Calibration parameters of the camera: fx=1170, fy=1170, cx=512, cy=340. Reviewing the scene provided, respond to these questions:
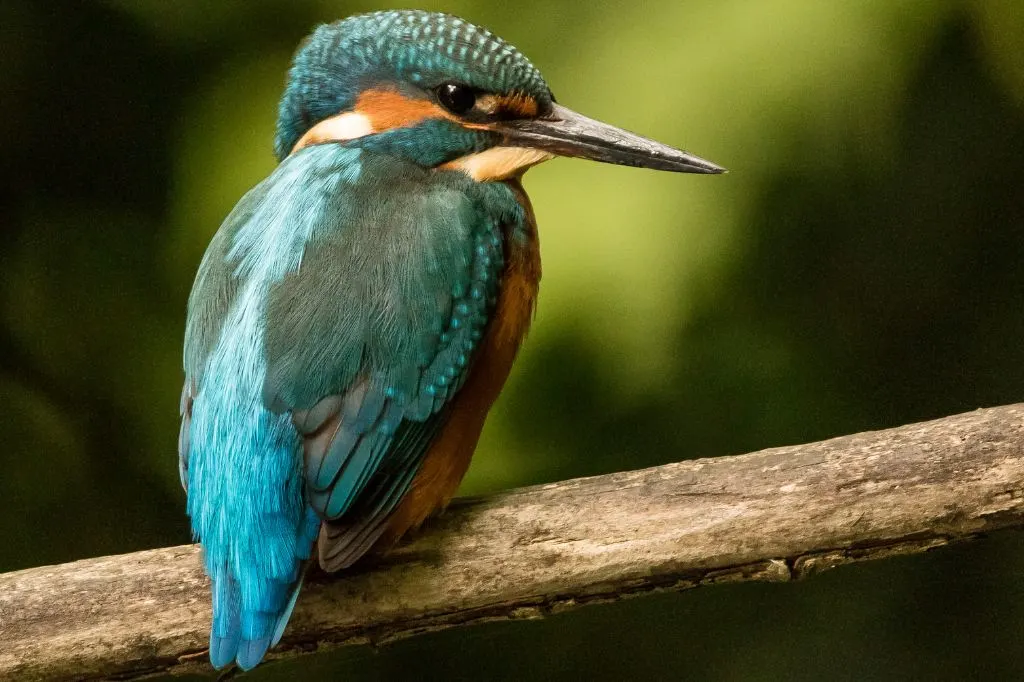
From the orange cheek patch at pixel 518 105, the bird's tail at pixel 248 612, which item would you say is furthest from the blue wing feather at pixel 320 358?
the orange cheek patch at pixel 518 105

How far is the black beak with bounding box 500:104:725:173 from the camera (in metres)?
1.53

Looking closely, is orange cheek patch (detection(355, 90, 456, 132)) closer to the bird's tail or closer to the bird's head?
the bird's head

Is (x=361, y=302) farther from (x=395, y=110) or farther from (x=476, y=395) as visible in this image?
(x=395, y=110)

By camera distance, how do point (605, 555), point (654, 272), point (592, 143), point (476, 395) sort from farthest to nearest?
point (654, 272) → point (592, 143) → point (476, 395) → point (605, 555)

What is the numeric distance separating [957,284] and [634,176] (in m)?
0.67

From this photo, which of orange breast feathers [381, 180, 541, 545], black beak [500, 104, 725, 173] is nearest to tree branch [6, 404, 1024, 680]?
orange breast feathers [381, 180, 541, 545]

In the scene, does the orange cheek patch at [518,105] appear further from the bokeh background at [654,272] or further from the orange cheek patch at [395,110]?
the bokeh background at [654,272]

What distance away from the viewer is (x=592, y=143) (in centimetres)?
158

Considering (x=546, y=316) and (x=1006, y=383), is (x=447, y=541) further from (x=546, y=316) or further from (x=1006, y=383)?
(x=1006, y=383)

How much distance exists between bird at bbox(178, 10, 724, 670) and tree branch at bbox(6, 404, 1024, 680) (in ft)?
0.25

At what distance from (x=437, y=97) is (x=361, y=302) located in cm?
33

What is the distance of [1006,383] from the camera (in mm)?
2092

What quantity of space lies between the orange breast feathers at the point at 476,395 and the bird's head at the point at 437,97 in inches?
4.2

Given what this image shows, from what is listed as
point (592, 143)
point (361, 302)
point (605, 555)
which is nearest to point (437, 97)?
point (592, 143)
